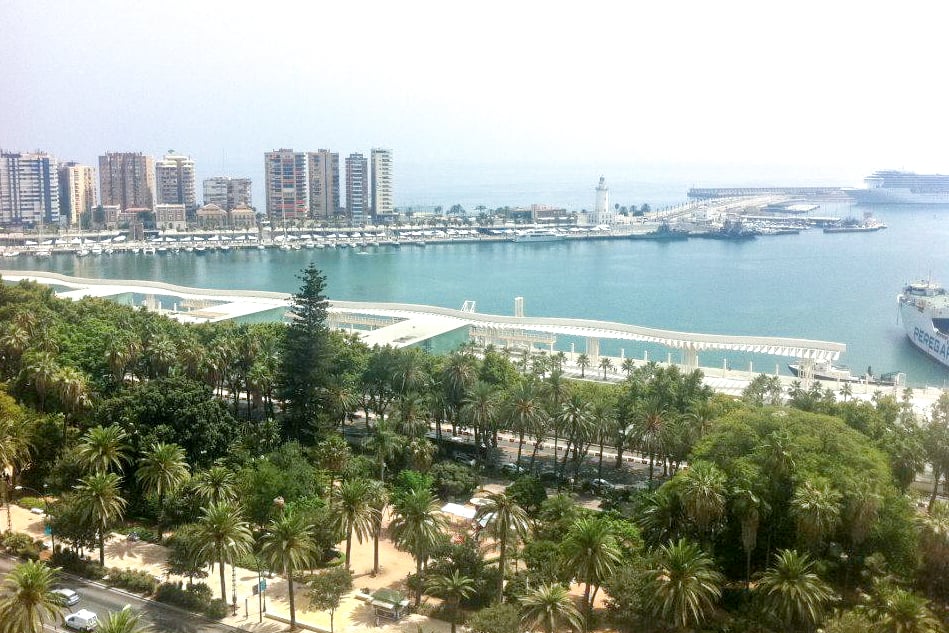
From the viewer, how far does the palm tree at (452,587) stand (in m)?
11.8

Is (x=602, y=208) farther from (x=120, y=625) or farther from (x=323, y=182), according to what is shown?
(x=120, y=625)

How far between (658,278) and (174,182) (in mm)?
57009

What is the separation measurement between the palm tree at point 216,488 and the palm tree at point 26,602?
4051mm

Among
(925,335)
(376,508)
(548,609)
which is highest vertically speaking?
(376,508)

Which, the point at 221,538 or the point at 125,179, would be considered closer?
the point at 221,538

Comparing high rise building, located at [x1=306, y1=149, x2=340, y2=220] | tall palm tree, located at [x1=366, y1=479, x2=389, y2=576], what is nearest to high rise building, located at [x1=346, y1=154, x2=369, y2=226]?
high rise building, located at [x1=306, y1=149, x2=340, y2=220]

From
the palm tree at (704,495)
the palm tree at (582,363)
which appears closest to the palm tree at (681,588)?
the palm tree at (704,495)

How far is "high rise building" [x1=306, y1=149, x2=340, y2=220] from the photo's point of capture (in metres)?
91.6

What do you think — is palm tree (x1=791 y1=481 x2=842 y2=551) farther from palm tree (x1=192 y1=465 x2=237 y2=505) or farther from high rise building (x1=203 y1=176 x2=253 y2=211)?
high rise building (x1=203 y1=176 x2=253 y2=211)

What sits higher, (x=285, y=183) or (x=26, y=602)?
(x=285, y=183)

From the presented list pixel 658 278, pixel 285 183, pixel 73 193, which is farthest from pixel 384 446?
pixel 73 193

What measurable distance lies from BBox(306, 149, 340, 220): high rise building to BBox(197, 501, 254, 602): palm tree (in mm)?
80934

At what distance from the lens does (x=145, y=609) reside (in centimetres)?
1177

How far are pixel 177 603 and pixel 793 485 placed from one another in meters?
9.00
